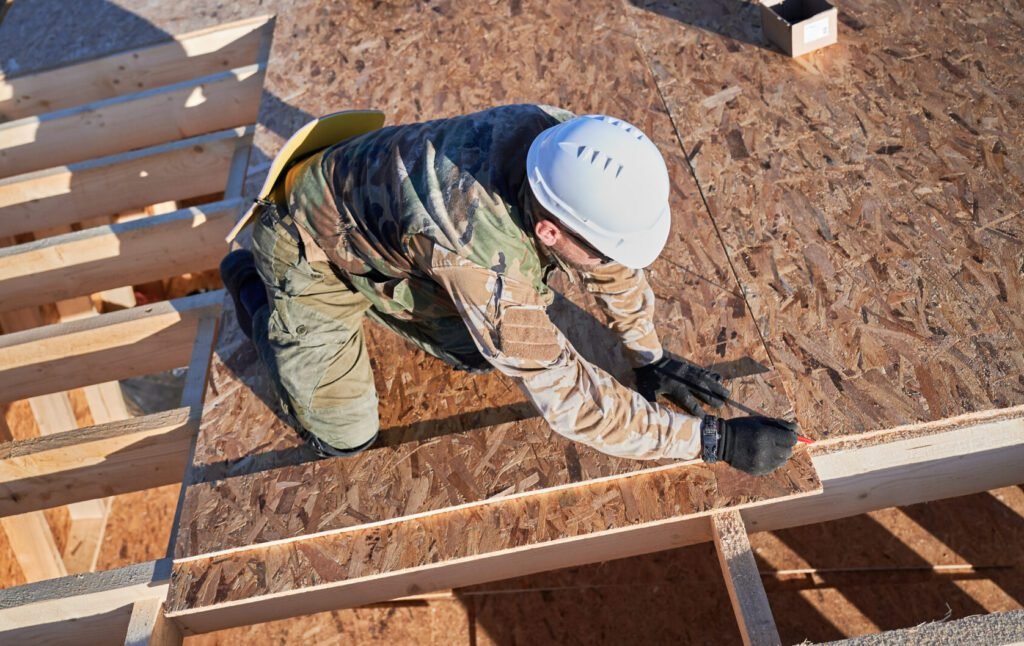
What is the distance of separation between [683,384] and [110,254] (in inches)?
121

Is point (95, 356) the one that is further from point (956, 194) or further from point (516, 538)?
point (956, 194)

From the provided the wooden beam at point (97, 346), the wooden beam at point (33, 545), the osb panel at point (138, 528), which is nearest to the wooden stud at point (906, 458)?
the wooden beam at point (97, 346)

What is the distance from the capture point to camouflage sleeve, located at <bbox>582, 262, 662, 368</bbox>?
10.4 ft

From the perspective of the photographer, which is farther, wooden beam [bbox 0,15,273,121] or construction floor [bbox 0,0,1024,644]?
wooden beam [bbox 0,15,273,121]

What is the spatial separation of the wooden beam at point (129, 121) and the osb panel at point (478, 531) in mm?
3121

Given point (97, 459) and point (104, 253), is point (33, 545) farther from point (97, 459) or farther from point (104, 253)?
point (97, 459)

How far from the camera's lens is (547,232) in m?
2.60

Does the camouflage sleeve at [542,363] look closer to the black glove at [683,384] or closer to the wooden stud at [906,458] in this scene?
the black glove at [683,384]

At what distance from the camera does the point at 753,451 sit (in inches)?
121

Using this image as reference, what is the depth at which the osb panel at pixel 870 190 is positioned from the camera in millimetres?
3492

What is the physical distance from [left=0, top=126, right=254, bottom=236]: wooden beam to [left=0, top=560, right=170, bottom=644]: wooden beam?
246cm

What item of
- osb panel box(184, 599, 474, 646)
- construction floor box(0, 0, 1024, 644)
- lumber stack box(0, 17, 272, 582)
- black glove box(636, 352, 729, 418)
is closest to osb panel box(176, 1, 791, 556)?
construction floor box(0, 0, 1024, 644)

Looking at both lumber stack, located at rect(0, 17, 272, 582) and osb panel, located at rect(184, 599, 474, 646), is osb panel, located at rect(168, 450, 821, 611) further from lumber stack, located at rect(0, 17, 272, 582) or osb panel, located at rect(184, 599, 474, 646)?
osb panel, located at rect(184, 599, 474, 646)

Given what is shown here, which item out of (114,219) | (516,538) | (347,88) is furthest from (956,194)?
(114,219)
